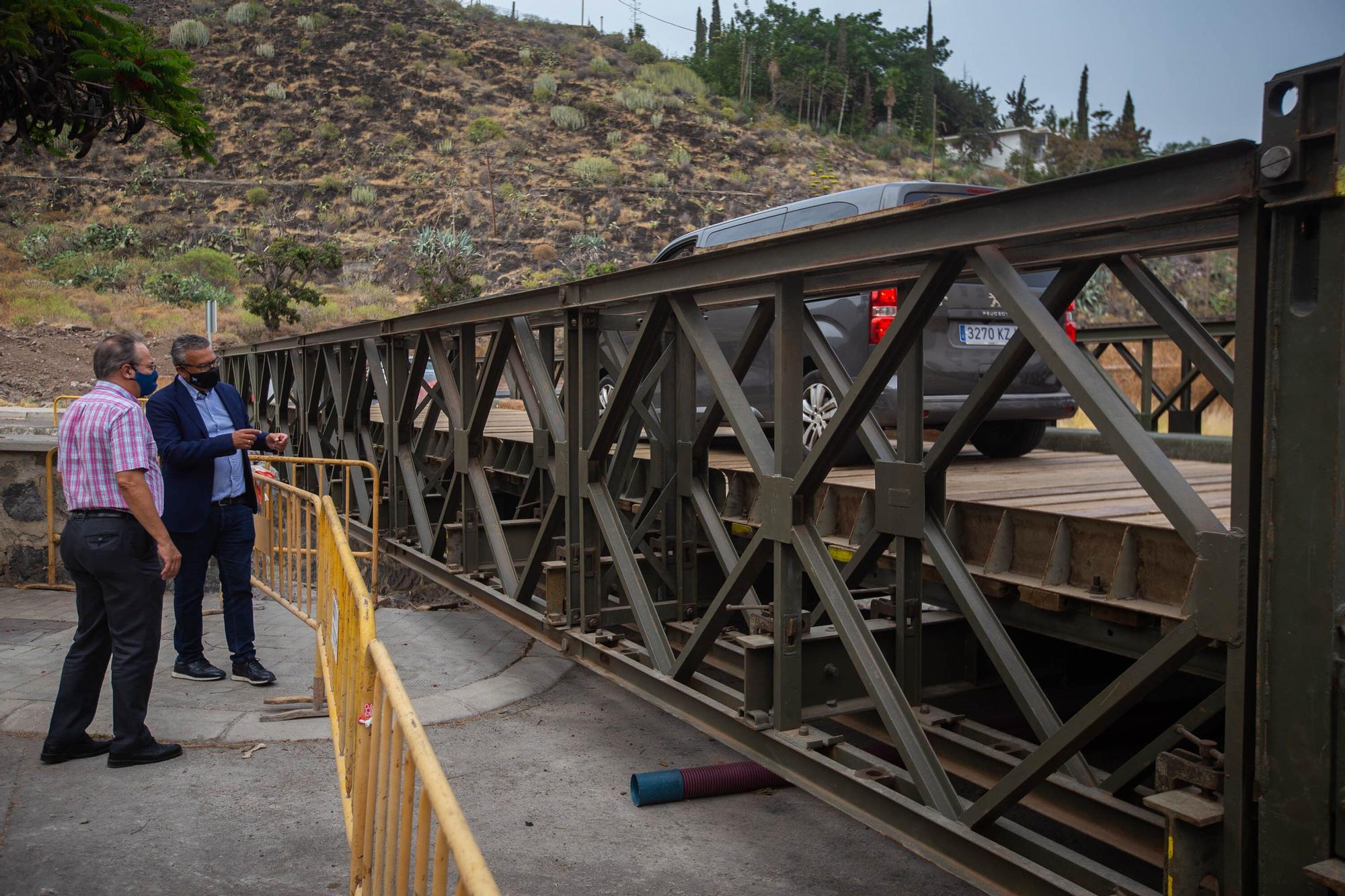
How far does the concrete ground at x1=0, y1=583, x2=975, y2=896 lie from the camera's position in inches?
157

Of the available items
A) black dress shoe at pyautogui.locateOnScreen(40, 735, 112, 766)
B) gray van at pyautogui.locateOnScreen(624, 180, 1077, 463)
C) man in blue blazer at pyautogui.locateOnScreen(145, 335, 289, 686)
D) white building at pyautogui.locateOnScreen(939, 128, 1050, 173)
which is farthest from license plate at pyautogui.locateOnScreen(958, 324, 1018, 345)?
white building at pyautogui.locateOnScreen(939, 128, 1050, 173)

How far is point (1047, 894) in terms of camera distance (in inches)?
108

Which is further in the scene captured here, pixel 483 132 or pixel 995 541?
pixel 483 132

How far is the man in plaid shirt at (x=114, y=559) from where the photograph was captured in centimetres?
482

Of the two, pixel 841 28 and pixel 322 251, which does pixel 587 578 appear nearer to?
pixel 322 251

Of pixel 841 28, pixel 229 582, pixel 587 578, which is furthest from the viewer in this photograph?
pixel 841 28

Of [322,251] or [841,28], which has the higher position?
[841,28]

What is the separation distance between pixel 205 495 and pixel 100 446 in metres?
1.29

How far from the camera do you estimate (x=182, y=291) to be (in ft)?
128

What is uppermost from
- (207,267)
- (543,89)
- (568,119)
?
(543,89)

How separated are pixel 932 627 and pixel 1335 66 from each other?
2689mm

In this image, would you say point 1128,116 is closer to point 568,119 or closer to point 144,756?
point 568,119

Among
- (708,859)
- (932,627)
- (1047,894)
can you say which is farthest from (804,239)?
(708,859)

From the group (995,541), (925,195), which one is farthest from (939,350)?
(995,541)
